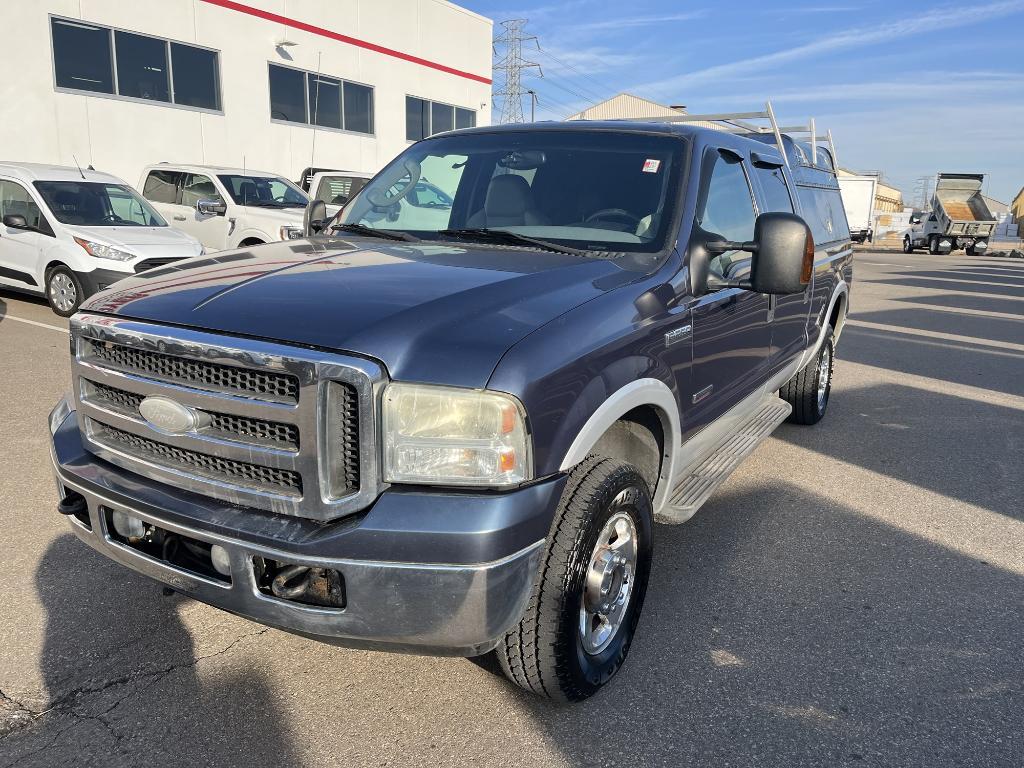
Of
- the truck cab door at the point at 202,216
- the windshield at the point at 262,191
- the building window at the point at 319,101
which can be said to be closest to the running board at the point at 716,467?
the windshield at the point at 262,191

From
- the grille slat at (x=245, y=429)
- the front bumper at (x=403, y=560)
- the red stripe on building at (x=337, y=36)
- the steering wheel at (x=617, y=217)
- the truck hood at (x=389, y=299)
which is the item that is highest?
the red stripe on building at (x=337, y=36)

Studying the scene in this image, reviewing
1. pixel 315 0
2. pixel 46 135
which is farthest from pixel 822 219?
pixel 315 0

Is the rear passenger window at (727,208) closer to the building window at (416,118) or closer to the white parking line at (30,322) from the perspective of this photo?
the white parking line at (30,322)

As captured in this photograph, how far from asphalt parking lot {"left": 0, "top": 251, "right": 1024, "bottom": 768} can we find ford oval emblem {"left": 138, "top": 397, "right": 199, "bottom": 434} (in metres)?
0.96

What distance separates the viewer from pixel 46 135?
44.4ft

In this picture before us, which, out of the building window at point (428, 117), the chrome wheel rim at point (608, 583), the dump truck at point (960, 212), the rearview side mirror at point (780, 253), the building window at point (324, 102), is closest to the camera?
the chrome wheel rim at point (608, 583)

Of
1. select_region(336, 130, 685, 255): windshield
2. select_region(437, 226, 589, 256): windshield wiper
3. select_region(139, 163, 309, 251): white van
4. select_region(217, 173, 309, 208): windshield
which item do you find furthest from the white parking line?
select_region(437, 226, 589, 256): windshield wiper

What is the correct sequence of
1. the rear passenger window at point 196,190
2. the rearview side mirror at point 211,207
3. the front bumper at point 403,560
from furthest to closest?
the rear passenger window at point 196,190
the rearview side mirror at point 211,207
the front bumper at point 403,560

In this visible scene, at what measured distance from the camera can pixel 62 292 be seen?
9453 mm

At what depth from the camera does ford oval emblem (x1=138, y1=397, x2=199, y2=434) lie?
2.24 m

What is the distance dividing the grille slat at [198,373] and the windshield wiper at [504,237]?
1378 millimetres

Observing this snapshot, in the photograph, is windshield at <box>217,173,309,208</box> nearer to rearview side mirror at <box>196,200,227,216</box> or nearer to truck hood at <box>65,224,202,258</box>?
rearview side mirror at <box>196,200,227,216</box>

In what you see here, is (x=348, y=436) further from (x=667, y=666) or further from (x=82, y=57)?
(x=82, y=57)

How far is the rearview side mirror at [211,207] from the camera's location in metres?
11.0
